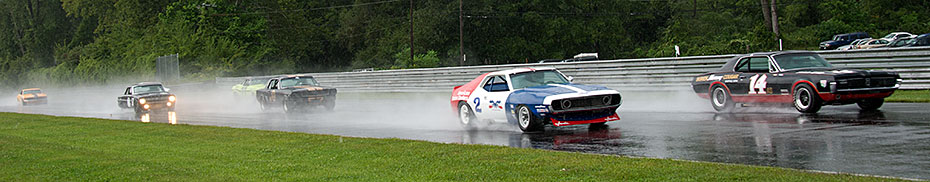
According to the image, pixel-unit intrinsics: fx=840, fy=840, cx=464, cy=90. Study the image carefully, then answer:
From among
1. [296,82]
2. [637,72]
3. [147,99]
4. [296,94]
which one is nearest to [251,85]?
[147,99]

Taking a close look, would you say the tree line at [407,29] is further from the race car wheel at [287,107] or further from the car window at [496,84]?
the car window at [496,84]

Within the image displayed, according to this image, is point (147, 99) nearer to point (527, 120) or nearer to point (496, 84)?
point (496, 84)

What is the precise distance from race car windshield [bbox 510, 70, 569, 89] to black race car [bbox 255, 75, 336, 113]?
12253 millimetres

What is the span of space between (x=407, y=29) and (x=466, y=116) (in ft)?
186

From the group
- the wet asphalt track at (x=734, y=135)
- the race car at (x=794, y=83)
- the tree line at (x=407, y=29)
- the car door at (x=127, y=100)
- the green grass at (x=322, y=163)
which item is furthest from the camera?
the tree line at (x=407, y=29)

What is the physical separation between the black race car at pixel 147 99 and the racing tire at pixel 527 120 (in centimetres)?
2086

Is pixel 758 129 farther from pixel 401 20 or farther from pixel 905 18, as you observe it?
pixel 401 20

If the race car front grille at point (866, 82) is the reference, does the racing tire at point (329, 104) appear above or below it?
below

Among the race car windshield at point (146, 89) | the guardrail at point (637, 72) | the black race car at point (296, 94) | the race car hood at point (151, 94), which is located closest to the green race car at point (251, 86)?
the guardrail at point (637, 72)

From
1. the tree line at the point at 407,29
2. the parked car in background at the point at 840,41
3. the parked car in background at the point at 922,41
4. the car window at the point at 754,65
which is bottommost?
the car window at the point at 754,65

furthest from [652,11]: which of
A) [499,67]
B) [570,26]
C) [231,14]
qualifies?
[499,67]

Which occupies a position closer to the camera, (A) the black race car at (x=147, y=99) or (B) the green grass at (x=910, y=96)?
(B) the green grass at (x=910, y=96)

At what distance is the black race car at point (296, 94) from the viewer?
25475 mm

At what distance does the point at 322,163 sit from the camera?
979 centimetres
